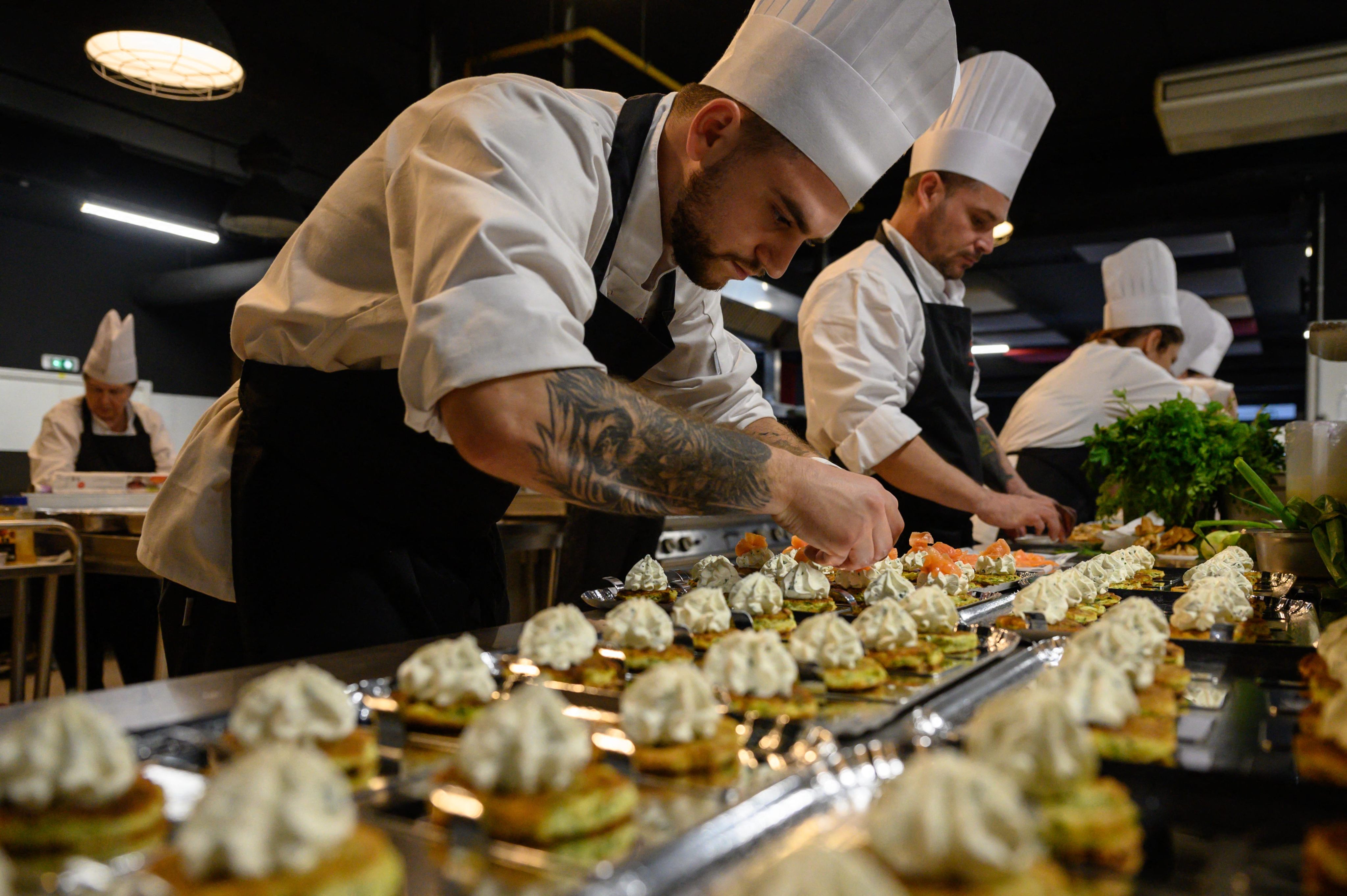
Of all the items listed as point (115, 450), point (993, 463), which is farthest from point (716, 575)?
point (115, 450)

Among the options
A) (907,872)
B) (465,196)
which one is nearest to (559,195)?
(465,196)

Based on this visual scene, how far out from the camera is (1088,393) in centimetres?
388

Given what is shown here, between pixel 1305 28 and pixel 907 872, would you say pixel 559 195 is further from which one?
pixel 1305 28

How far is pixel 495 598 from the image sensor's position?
1.60m

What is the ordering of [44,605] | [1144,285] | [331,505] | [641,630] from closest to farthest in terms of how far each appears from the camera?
[641,630]
[331,505]
[44,605]
[1144,285]

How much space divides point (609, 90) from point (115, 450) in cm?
408

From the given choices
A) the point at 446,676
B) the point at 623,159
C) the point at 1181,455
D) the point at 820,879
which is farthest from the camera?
the point at 1181,455

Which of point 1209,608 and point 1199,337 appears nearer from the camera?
point 1209,608

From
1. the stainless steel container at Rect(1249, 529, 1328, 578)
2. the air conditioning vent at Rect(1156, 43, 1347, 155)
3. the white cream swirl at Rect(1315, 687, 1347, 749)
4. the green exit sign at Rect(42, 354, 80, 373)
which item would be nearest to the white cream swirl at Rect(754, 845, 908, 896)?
the white cream swirl at Rect(1315, 687, 1347, 749)

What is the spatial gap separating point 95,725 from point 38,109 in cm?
717

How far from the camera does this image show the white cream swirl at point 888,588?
1.49 m

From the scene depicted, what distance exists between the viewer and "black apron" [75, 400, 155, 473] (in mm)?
5949

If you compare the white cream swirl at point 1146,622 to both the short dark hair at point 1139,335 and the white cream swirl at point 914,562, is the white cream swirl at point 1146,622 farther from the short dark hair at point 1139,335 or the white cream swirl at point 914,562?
the short dark hair at point 1139,335

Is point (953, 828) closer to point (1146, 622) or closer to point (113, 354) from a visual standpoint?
point (1146, 622)
